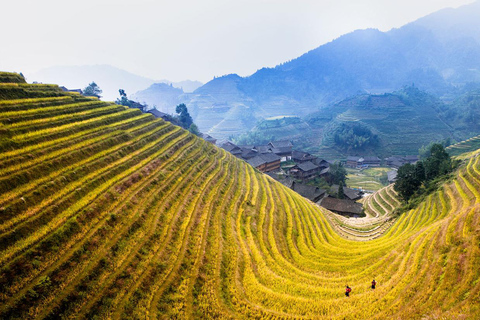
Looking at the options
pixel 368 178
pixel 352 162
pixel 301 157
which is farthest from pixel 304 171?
pixel 352 162

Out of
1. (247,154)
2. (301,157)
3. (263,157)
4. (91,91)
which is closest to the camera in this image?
(263,157)

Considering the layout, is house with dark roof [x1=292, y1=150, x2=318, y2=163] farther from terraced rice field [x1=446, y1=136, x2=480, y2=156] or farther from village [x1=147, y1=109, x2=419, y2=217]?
terraced rice field [x1=446, y1=136, x2=480, y2=156]

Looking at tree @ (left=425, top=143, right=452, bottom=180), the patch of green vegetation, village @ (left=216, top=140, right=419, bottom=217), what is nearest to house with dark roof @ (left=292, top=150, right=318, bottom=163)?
village @ (left=216, top=140, right=419, bottom=217)

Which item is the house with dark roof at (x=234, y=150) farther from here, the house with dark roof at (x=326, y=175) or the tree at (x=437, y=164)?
the tree at (x=437, y=164)

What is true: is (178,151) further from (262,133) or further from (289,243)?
(262,133)

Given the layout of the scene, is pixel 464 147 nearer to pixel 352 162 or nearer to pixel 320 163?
pixel 352 162

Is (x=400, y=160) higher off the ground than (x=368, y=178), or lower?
lower
